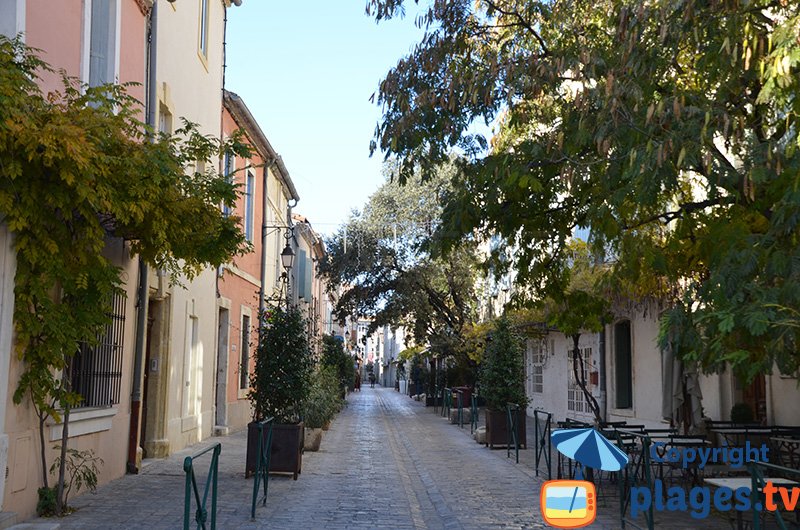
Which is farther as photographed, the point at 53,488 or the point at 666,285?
the point at 666,285

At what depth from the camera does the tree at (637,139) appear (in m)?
6.61

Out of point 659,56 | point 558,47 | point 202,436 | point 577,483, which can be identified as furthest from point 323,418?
point 577,483

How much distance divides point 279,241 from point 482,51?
682 inches

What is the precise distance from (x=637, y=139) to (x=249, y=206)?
1498 cm

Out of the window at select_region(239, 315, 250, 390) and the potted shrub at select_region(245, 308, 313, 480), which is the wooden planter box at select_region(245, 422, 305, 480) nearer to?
the potted shrub at select_region(245, 308, 313, 480)

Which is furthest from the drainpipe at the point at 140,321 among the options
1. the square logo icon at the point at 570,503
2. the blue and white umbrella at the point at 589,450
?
the square logo icon at the point at 570,503

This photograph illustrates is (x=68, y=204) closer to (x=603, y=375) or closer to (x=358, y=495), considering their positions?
(x=358, y=495)

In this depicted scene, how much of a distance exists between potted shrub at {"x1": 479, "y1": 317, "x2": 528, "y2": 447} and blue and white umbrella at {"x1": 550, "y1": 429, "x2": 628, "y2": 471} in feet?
37.3

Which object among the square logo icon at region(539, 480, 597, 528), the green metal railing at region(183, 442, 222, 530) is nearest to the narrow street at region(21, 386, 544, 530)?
the green metal railing at region(183, 442, 222, 530)

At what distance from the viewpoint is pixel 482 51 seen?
10.7 m

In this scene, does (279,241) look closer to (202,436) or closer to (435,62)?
(202,436)

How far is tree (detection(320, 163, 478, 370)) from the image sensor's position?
2981cm

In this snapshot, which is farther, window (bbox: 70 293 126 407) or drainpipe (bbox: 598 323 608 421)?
drainpipe (bbox: 598 323 608 421)

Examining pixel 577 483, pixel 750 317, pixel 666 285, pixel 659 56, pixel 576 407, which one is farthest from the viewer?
pixel 576 407
